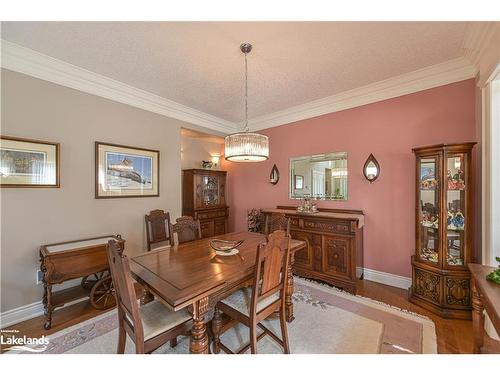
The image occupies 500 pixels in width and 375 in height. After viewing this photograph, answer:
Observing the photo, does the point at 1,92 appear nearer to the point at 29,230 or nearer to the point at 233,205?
the point at 29,230

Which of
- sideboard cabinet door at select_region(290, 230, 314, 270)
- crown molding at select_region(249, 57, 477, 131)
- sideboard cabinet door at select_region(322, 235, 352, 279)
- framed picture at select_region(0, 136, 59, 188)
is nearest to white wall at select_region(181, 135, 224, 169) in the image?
crown molding at select_region(249, 57, 477, 131)

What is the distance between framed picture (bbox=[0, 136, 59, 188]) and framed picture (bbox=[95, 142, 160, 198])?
0.42m

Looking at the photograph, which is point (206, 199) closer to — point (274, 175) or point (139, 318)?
point (274, 175)

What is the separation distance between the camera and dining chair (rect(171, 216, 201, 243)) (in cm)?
236

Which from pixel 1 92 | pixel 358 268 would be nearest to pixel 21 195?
pixel 1 92

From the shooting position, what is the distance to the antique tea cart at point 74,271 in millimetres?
2000

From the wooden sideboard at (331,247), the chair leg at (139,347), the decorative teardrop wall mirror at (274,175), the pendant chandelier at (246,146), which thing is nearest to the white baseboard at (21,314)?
the chair leg at (139,347)

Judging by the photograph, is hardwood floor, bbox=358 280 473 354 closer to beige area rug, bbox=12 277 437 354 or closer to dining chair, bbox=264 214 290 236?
beige area rug, bbox=12 277 437 354

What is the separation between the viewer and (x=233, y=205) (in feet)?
15.7

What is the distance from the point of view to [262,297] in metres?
1.54

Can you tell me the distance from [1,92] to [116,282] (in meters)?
2.31

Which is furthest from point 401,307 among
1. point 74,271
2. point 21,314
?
point 21,314

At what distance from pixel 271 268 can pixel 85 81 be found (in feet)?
9.96

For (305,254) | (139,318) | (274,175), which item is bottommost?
(305,254)
